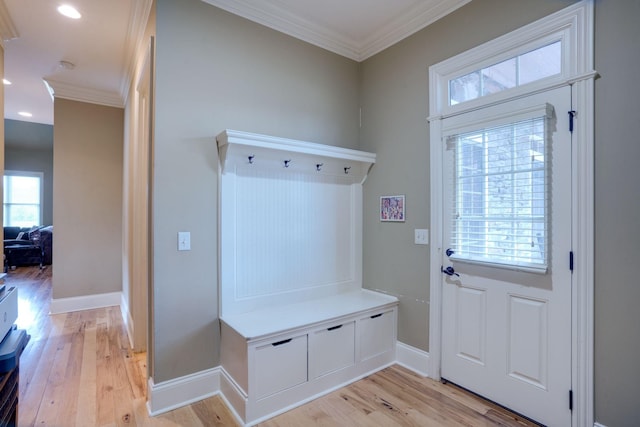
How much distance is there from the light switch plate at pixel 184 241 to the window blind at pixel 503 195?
1932 mm

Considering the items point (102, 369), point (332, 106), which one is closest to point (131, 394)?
point (102, 369)

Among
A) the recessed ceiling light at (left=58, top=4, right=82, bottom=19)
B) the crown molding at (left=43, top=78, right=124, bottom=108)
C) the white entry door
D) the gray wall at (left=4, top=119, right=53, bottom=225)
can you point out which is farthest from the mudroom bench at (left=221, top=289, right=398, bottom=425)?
the gray wall at (left=4, top=119, right=53, bottom=225)

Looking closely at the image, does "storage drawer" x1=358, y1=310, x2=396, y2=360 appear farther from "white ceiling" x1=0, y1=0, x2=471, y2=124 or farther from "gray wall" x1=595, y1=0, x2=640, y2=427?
"white ceiling" x1=0, y1=0, x2=471, y2=124

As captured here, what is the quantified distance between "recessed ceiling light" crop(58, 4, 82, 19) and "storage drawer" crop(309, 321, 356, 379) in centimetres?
311

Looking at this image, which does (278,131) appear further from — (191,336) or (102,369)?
(102,369)

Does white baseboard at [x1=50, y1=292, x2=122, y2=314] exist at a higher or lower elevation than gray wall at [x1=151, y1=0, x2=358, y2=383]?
lower

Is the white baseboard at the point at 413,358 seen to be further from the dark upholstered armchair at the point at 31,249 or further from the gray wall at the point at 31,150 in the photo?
the gray wall at the point at 31,150

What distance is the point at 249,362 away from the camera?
2021 millimetres

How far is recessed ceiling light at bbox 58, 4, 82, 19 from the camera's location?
8.30 ft

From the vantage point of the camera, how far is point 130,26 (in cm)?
278

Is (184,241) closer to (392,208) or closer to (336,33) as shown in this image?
(392,208)

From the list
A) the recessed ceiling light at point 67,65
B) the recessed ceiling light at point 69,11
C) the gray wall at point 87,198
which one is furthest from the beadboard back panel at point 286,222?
the gray wall at point 87,198

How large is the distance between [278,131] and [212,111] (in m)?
0.56

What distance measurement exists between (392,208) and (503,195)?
940mm
